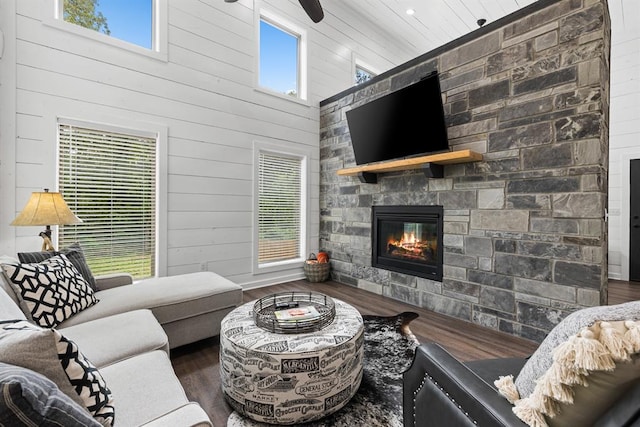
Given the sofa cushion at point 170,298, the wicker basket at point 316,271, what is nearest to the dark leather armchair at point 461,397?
the sofa cushion at point 170,298

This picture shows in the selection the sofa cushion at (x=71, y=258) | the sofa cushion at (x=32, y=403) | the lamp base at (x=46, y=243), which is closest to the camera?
the sofa cushion at (x=32, y=403)

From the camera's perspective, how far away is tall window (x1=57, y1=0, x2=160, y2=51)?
2740 millimetres

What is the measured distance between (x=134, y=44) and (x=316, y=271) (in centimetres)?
345

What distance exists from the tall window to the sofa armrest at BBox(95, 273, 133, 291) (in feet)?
7.77

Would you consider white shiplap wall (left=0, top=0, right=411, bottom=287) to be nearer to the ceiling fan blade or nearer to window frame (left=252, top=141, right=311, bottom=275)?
window frame (left=252, top=141, right=311, bottom=275)

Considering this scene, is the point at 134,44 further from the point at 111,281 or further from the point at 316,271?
the point at 316,271

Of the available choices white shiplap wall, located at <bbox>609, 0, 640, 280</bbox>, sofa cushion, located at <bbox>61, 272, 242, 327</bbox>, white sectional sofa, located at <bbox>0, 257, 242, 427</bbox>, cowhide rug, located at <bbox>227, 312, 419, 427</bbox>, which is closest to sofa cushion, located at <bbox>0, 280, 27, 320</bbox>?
white sectional sofa, located at <bbox>0, 257, 242, 427</bbox>

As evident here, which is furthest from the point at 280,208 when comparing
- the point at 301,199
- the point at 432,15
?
the point at 432,15

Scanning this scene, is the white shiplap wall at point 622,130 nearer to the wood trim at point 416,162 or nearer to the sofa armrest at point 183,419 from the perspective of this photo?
the wood trim at point 416,162

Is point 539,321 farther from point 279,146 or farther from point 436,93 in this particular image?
point 279,146

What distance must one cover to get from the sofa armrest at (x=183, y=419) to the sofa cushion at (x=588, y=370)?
0.89m

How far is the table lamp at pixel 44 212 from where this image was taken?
2064 millimetres

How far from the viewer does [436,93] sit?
9.18ft

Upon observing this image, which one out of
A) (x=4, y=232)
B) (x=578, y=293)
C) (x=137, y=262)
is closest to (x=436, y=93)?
(x=578, y=293)
